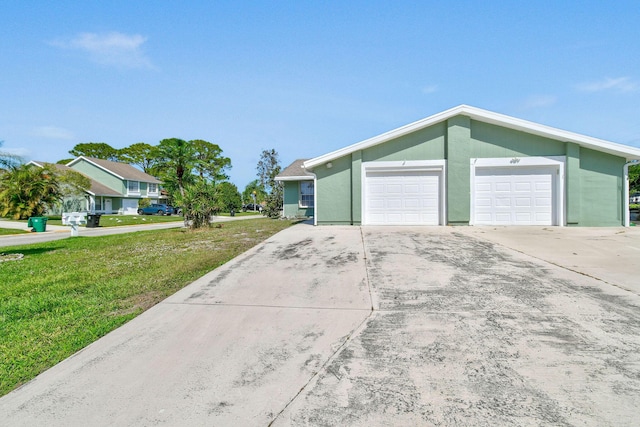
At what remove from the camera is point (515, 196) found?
12.8 m

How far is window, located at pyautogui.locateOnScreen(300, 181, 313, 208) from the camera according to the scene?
21.9 meters

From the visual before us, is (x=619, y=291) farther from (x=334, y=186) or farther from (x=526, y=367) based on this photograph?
(x=334, y=186)

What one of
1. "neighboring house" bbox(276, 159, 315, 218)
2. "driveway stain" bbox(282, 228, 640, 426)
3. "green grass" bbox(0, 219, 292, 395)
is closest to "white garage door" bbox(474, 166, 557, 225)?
"driveway stain" bbox(282, 228, 640, 426)

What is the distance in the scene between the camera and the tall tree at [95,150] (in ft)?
198

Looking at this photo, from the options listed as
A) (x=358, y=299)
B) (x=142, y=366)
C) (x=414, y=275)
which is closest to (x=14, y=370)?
(x=142, y=366)

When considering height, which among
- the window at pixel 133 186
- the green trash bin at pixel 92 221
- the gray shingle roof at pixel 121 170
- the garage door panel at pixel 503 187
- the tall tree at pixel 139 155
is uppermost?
Answer: the tall tree at pixel 139 155

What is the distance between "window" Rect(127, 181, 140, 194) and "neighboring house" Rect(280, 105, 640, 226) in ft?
132

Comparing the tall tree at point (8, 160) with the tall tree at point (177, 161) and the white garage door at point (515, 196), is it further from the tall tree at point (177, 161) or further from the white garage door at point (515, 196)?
the white garage door at point (515, 196)

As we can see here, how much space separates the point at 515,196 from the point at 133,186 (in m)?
46.5

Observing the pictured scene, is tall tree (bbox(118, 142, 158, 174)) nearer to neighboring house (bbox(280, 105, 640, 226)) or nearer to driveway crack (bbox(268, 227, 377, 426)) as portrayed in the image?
neighboring house (bbox(280, 105, 640, 226))

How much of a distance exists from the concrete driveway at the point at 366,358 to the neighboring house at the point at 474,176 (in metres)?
7.24

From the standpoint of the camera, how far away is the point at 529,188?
1270 centimetres

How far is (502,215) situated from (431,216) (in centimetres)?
248

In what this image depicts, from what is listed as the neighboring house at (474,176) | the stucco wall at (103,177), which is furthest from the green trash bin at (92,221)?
the stucco wall at (103,177)
